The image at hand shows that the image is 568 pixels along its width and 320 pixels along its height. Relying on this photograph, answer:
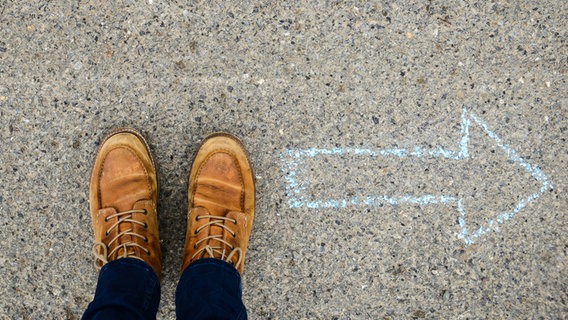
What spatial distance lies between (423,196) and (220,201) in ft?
3.30

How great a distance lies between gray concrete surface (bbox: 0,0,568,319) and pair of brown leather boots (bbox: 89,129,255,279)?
0.24ft

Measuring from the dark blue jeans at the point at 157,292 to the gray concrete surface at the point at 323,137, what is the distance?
31cm

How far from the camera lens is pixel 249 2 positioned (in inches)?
82.2

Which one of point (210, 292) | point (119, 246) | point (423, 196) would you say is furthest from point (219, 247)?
point (423, 196)

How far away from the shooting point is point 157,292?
182cm

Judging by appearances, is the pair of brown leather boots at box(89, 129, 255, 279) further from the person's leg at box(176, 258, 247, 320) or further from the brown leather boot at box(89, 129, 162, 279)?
the person's leg at box(176, 258, 247, 320)

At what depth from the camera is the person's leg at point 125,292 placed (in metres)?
1.62

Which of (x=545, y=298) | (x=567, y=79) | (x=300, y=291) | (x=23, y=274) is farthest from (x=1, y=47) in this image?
(x=545, y=298)

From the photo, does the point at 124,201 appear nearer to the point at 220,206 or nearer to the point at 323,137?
the point at 220,206

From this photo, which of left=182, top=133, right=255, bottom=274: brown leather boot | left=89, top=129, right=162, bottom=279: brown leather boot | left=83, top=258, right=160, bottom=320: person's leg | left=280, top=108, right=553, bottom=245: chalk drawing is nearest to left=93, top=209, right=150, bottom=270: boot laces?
left=89, top=129, right=162, bottom=279: brown leather boot

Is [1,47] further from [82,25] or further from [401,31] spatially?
[401,31]

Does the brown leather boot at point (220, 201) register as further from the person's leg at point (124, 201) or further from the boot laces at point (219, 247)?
the person's leg at point (124, 201)

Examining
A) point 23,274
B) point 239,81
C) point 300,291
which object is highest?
point 239,81

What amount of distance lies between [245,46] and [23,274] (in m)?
1.52
